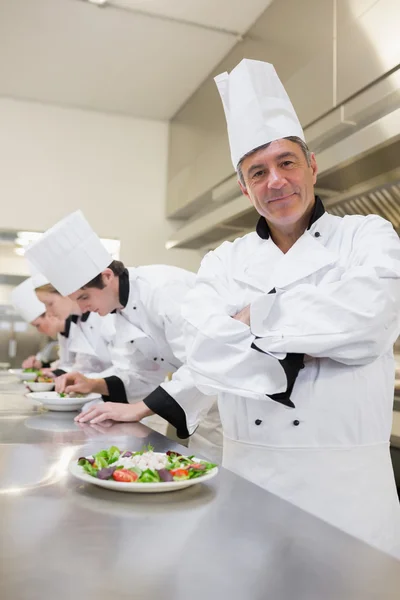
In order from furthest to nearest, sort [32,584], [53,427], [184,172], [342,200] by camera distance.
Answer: [184,172] < [342,200] < [53,427] < [32,584]

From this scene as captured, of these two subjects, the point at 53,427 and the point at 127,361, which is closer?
the point at 53,427

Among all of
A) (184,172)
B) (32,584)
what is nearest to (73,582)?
(32,584)

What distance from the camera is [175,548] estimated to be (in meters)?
0.65

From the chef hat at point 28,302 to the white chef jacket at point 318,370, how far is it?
127 inches

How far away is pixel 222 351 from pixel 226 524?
495 mm

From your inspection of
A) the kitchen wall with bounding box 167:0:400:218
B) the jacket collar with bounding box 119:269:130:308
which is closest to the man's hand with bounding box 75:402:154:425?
the jacket collar with bounding box 119:269:130:308

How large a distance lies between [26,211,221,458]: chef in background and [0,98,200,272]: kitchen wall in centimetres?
268

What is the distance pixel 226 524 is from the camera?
0.75 m

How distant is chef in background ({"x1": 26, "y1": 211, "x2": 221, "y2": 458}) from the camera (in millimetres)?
2209

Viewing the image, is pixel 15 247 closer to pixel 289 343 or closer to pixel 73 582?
pixel 289 343

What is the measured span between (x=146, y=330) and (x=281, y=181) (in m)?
1.04

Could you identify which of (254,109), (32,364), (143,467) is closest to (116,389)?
(254,109)

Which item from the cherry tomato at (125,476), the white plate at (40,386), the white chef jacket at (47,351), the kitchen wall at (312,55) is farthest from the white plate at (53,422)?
the white chef jacket at (47,351)

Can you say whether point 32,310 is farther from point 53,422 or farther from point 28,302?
point 53,422
